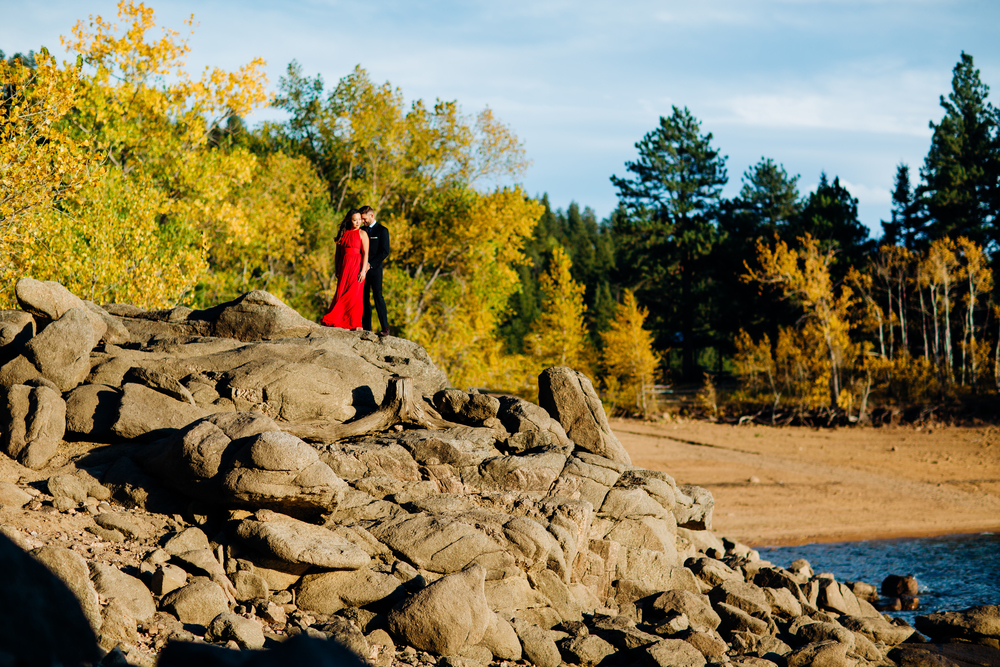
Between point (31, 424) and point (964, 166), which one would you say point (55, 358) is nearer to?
point (31, 424)

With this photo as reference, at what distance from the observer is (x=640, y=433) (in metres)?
32.4

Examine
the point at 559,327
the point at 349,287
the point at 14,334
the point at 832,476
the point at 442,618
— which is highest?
the point at 349,287

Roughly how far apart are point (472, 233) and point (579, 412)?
20.9 metres

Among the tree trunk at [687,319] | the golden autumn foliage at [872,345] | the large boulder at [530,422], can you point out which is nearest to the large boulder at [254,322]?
the large boulder at [530,422]

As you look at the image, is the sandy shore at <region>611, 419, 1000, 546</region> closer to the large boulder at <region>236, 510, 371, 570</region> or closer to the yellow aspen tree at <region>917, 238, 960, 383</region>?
the yellow aspen tree at <region>917, 238, 960, 383</region>

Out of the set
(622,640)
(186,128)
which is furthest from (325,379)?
(186,128)

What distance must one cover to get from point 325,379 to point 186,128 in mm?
16215

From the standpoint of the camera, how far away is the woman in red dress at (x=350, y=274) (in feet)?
41.7

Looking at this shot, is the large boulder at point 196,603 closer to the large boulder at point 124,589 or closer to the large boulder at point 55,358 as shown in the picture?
the large boulder at point 124,589

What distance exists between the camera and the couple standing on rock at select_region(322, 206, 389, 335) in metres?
12.7

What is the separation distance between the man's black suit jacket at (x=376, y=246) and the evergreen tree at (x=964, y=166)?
3648 centimetres

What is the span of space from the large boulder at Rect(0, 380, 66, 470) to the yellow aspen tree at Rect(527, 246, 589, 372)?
27517 mm

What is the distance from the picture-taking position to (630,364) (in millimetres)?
37875

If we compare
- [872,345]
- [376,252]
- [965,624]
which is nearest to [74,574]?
[376,252]
